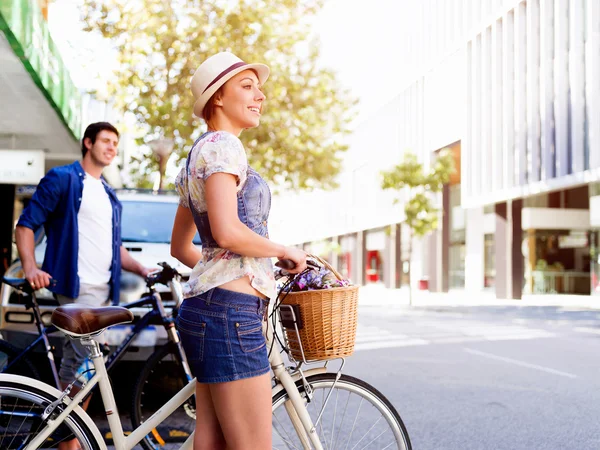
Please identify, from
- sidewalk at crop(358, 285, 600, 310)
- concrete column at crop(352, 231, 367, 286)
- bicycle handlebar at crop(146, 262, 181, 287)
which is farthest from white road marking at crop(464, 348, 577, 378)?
concrete column at crop(352, 231, 367, 286)

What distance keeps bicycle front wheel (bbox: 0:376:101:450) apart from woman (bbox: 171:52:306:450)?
650 millimetres

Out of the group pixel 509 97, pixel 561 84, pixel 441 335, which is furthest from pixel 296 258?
pixel 509 97

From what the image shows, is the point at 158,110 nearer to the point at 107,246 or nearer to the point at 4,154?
the point at 4,154

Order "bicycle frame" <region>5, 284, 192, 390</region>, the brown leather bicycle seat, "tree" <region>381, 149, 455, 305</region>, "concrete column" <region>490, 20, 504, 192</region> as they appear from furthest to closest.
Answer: "concrete column" <region>490, 20, 504, 192</region>, "tree" <region>381, 149, 455, 305</region>, "bicycle frame" <region>5, 284, 192, 390</region>, the brown leather bicycle seat

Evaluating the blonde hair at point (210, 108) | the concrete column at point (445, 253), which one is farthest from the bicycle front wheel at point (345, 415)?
the concrete column at point (445, 253)

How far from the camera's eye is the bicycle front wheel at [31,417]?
9.64ft

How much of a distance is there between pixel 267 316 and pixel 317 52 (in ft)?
63.9

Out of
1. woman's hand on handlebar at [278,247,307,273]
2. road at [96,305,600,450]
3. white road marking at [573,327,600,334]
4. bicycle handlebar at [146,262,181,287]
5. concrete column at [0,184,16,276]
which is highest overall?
concrete column at [0,184,16,276]

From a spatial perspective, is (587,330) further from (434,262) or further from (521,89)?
(434,262)

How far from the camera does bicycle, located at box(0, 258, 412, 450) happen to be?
2.94 meters

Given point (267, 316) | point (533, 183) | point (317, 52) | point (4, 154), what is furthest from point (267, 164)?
point (267, 316)

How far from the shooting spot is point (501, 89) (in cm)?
3606

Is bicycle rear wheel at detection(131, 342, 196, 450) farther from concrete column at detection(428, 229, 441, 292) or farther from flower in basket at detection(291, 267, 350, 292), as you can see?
concrete column at detection(428, 229, 441, 292)

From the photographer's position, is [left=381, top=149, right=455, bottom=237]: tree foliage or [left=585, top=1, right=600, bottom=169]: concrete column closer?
[left=585, top=1, right=600, bottom=169]: concrete column
